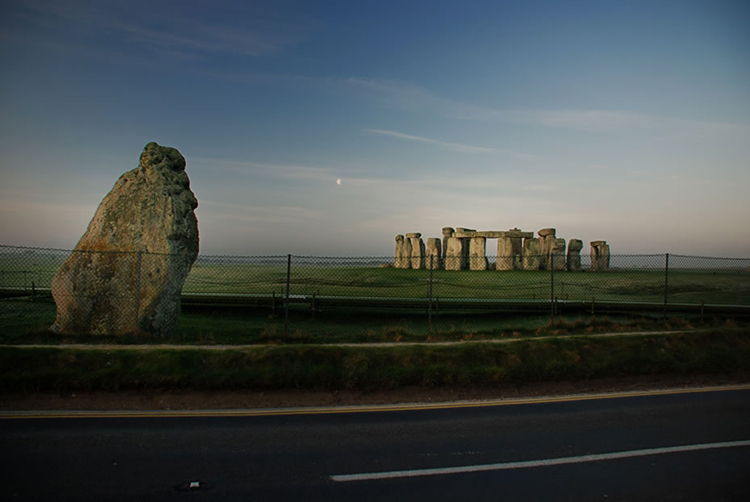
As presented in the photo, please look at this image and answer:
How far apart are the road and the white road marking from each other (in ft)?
0.07

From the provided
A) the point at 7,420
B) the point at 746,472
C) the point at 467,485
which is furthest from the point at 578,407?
the point at 7,420

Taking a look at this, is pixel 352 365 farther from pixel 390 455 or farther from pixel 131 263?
pixel 131 263

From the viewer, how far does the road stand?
15.4ft

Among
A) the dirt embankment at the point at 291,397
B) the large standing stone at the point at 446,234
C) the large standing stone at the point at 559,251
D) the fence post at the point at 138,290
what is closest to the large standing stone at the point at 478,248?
the large standing stone at the point at 446,234

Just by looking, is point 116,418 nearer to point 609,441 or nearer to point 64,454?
point 64,454

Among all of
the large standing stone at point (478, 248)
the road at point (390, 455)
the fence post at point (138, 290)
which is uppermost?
the large standing stone at point (478, 248)

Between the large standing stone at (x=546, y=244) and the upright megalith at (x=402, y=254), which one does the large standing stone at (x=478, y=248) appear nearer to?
the large standing stone at (x=546, y=244)

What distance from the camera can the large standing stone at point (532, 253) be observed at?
42.2 meters

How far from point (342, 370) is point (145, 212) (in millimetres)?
7261

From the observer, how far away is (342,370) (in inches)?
347

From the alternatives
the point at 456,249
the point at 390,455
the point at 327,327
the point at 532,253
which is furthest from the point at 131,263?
the point at 456,249

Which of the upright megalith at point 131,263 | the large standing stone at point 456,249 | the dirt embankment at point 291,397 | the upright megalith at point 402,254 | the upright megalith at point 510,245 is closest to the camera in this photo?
the dirt embankment at point 291,397

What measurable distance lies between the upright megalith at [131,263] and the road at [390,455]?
5.52 meters

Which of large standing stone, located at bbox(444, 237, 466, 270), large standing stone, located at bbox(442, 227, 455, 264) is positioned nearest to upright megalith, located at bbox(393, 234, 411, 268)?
large standing stone, located at bbox(442, 227, 455, 264)
